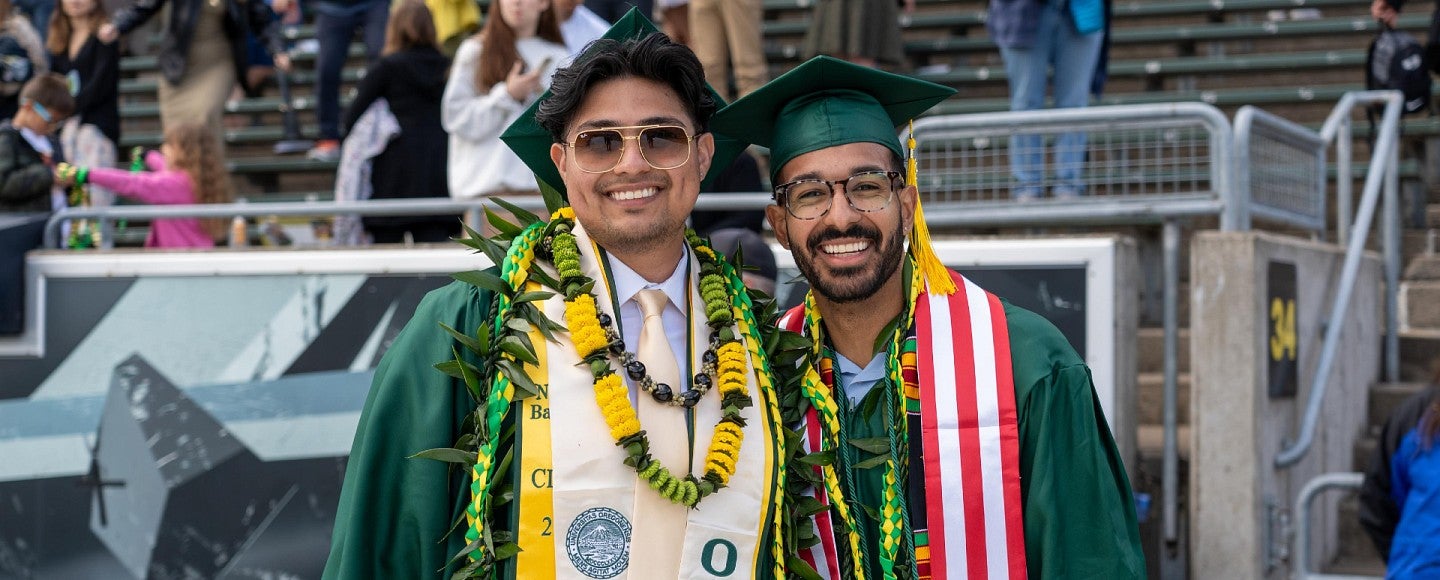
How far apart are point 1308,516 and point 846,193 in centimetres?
334

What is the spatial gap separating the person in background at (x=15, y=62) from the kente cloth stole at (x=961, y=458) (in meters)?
7.33

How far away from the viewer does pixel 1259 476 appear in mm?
5859

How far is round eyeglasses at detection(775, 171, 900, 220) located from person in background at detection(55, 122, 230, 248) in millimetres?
4641

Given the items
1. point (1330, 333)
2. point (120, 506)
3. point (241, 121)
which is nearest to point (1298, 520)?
point (1330, 333)

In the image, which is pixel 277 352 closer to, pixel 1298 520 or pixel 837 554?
pixel 837 554

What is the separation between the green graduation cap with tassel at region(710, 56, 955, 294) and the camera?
3209 mm

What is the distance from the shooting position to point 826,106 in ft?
10.6

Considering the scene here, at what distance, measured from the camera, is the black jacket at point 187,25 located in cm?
938

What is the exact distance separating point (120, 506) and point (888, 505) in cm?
393

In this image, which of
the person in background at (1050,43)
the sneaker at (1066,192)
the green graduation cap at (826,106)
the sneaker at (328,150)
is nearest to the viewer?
the green graduation cap at (826,106)

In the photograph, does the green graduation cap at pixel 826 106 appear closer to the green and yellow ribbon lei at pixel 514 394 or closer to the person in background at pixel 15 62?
the green and yellow ribbon lei at pixel 514 394

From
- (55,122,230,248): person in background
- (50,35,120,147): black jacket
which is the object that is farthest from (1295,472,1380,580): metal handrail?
(50,35,120,147): black jacket

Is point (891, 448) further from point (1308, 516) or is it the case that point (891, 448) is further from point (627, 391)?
point (1308, 516)

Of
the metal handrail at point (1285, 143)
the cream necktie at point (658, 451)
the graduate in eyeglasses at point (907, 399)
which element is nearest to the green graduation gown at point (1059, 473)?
the graduate in eyeglasses at point (907, 399)
